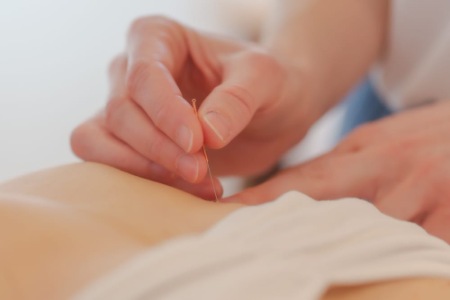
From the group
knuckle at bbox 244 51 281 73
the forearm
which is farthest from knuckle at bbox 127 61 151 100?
the forearm

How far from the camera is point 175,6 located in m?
1.41

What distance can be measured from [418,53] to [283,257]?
1.99 ft

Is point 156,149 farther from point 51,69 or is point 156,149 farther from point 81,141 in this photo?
point 51,69

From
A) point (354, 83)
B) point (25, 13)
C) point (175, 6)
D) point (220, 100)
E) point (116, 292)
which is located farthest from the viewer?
point (175, 6)

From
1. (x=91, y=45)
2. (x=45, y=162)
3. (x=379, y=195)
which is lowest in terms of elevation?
(x=45, y=162)

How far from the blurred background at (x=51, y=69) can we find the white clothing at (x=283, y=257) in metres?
0.88

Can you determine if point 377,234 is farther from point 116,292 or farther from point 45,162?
point 45,162

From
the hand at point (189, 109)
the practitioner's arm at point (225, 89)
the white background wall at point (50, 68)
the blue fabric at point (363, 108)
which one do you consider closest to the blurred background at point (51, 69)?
the white background wall at point (50, 68)

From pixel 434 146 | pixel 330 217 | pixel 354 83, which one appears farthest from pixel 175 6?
pixel 330 217

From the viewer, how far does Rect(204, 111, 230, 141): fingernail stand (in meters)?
0.49

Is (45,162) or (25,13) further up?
(25,13)

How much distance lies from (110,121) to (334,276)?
271mm

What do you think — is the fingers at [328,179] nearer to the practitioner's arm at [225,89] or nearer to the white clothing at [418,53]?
the practitioner's arm at [225,89]

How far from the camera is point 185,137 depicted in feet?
1.57
